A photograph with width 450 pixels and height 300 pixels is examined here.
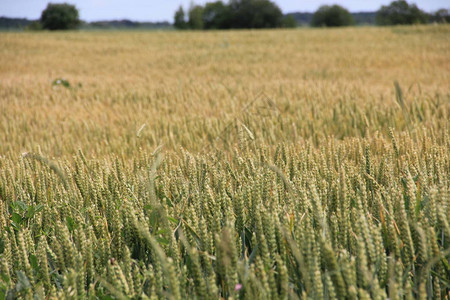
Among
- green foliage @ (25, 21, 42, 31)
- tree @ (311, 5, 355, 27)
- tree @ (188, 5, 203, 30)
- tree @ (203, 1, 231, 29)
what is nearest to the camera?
green foliage @ (25, 21, 42, 31)

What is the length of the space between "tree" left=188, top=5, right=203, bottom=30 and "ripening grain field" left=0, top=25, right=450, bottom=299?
70933 millimetres

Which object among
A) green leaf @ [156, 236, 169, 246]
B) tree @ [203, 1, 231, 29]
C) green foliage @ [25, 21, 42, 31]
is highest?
tree @ [203, 1, 231, 29]

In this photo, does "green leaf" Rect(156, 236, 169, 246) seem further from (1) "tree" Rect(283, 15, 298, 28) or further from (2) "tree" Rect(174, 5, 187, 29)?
(2) "tree" Rect(174, 5, 187, 29)

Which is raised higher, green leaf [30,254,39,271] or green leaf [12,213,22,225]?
green leaf [12,213,22,225]

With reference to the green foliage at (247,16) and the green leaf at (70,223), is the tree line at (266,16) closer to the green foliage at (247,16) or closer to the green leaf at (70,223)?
the green foliage at (247,16)

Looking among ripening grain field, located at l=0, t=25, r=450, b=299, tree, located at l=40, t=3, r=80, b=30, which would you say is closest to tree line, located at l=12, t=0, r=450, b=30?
tree, located at l=40, t=3, r=80, b=30

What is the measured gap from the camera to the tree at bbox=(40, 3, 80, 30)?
62.5 meters

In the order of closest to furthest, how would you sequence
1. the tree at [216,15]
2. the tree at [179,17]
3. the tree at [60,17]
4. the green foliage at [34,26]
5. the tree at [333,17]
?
the tree at [60,17]
the green foliage at [34,26]
the tree at [216,15]
the tree at [179,17]
the tree at [333,17]

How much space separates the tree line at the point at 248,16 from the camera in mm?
63812

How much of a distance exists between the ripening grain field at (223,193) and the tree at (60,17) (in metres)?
62.4

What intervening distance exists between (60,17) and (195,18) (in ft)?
75.4

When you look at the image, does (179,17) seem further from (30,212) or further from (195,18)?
(30,212)

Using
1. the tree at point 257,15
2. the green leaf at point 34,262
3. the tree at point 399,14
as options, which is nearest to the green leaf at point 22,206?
the green leaf at point 34,262

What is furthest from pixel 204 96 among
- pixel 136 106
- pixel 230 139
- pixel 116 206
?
pixel 116 206
